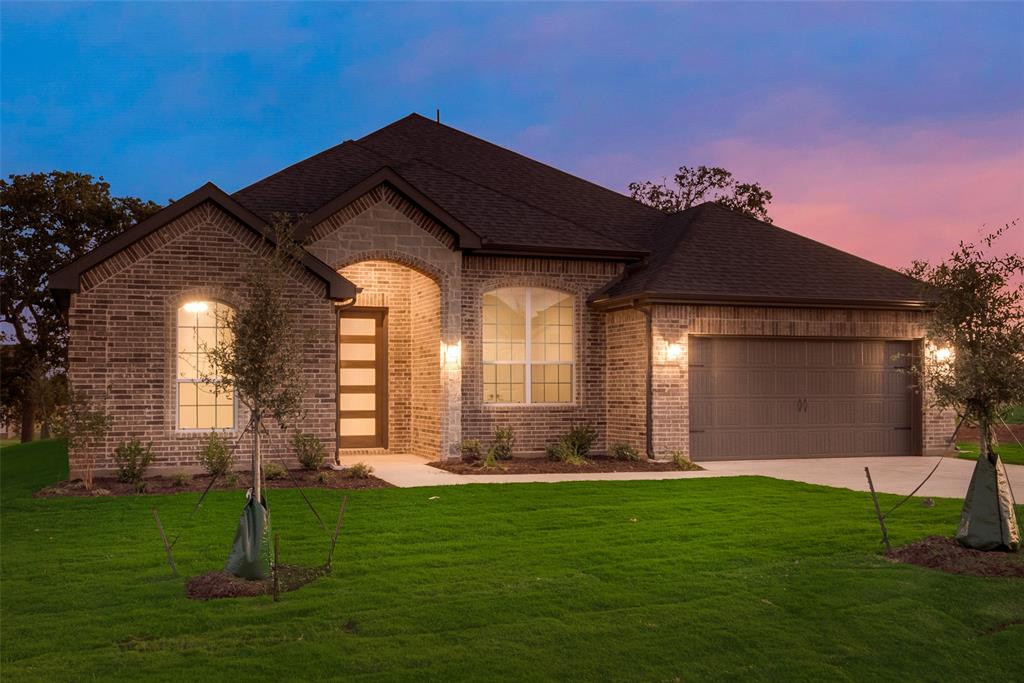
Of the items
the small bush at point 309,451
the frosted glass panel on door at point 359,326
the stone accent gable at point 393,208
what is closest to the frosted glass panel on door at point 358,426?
the frosted glass panel on door at point 359,326

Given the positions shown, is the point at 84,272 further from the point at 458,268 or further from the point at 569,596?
the point at 569,596

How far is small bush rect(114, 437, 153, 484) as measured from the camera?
14113 mm

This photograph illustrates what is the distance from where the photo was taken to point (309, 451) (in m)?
15.5

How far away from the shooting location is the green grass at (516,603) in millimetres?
6715

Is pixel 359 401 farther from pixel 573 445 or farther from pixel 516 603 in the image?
pixel 516 603

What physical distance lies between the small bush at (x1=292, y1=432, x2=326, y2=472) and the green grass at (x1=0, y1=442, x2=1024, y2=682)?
11.5 feet

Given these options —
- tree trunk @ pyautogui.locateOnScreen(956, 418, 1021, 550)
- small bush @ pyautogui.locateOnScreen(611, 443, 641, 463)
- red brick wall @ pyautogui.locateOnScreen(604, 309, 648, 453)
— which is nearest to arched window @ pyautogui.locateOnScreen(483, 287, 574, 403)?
red brick wall @ pyautogui.locateOnScreen(604, 309, 648, 453)

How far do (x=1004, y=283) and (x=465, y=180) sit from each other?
13.4 metres

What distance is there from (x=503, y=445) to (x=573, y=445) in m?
1.35

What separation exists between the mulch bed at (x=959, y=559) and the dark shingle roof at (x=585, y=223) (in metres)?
8.14

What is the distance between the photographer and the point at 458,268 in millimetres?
18125

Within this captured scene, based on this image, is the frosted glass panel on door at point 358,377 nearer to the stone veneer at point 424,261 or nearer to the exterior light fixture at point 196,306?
the stone veneer at point 424,261

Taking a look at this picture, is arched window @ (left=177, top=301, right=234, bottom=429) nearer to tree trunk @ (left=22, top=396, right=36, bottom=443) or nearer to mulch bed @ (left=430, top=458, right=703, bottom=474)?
mulch bed @ (left=430, top=458, right=703, bottom=474)

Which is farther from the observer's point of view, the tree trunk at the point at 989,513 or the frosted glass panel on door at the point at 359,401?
the frosted glass panel on door at the point at 359,401
